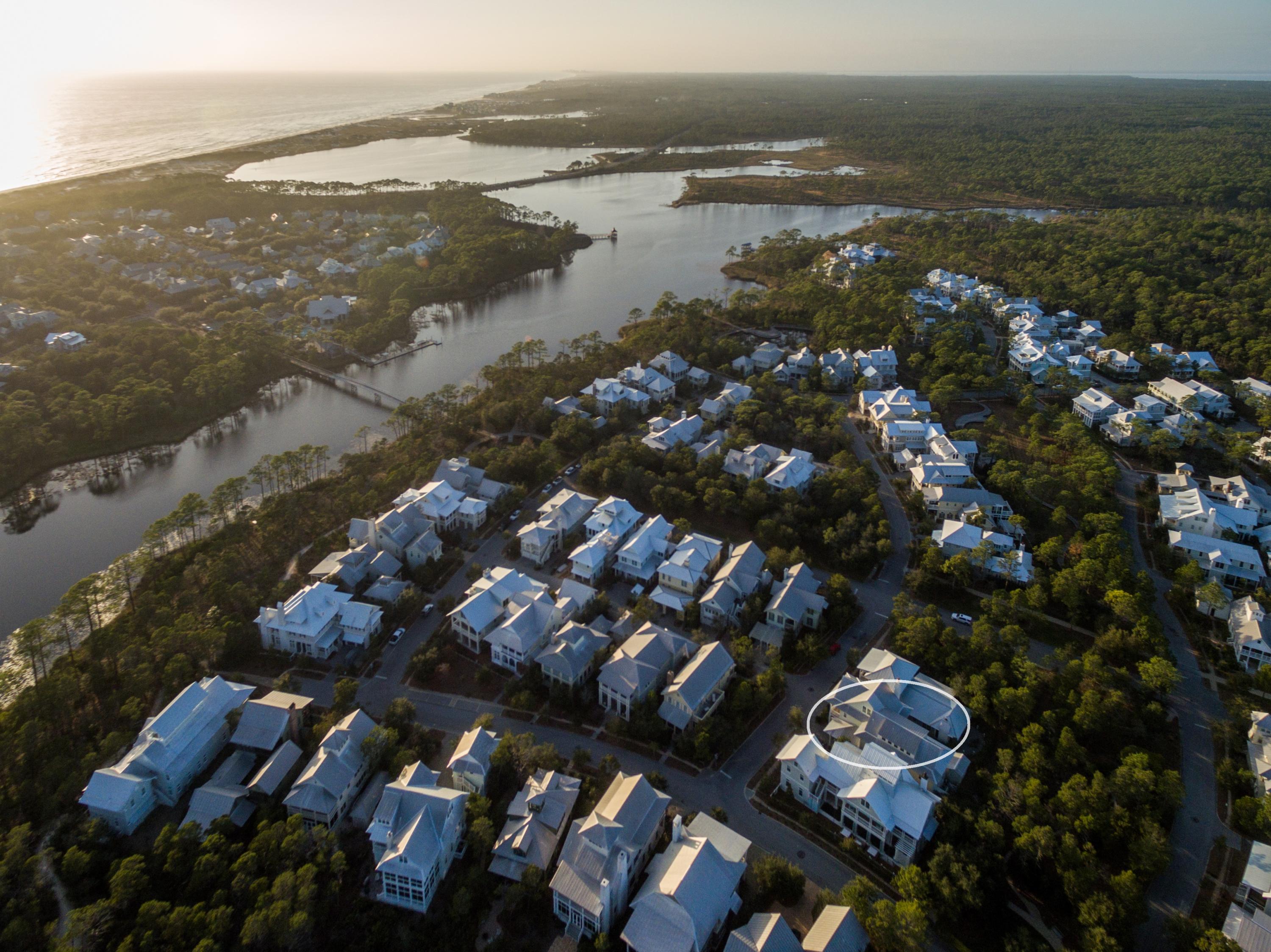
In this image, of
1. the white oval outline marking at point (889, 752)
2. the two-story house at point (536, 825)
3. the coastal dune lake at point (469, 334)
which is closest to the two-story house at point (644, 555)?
the white oval outline marking at point (889, 752)

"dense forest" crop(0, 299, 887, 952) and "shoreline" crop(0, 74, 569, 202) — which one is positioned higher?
"shoreline" crop(0, 74, 569, 202)

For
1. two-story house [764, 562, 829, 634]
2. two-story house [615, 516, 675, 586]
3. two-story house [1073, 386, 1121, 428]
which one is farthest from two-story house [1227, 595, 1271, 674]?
two-story house [615, 516, 675, 586]

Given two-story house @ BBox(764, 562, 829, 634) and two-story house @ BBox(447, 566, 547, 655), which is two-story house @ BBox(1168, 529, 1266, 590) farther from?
two-story house @ BBox(447, 566, 547, 655)

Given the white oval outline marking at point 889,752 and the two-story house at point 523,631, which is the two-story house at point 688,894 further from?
the two-story house at point 523,631

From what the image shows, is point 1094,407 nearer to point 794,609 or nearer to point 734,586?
point 794,609

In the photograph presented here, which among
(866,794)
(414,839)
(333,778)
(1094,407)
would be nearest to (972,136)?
(1094,407)

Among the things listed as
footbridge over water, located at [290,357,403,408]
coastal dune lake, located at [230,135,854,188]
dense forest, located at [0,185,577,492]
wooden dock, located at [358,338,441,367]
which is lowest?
footbridge over water, located at [290,357,403,408]
